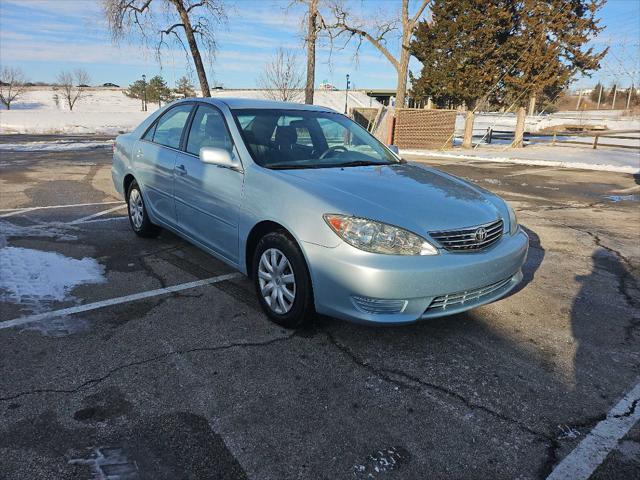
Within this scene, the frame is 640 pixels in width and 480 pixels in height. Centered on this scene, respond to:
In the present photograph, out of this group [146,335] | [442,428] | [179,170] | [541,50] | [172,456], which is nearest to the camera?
[172,456]

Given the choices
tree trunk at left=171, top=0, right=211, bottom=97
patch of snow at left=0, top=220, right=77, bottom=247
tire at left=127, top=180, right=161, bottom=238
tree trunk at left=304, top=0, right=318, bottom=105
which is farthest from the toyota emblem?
tree trunk at left=171, top=0, right=211, bottom=97

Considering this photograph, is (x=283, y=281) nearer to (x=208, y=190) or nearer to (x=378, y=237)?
(x=378, y=237)

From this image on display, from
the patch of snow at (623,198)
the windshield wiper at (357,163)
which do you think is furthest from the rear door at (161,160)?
the patch of snow at (623,198)

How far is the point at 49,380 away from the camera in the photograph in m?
2.68

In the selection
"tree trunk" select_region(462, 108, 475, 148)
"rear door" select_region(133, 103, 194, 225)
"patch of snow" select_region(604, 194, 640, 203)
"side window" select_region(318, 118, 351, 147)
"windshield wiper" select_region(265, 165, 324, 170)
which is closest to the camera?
"windshield wiper" select_region(265, 165, 324, 170)

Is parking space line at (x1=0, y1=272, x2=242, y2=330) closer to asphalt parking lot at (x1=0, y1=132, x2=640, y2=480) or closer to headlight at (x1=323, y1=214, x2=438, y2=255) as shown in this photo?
asphalt parking lot at (x1=0, y1=132, x2=640, y2=480)

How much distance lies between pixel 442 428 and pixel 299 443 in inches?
Answer: 28.5

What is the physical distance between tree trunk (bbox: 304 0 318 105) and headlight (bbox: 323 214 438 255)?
59.7 feet

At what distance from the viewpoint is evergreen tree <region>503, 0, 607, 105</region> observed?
780 inches

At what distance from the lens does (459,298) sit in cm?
302

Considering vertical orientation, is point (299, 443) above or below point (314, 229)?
below

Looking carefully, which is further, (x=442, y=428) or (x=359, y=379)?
(x=359, y=379)

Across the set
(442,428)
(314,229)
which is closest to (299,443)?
(442,428)

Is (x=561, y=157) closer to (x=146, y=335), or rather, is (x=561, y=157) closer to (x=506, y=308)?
(x=506, y=308)
